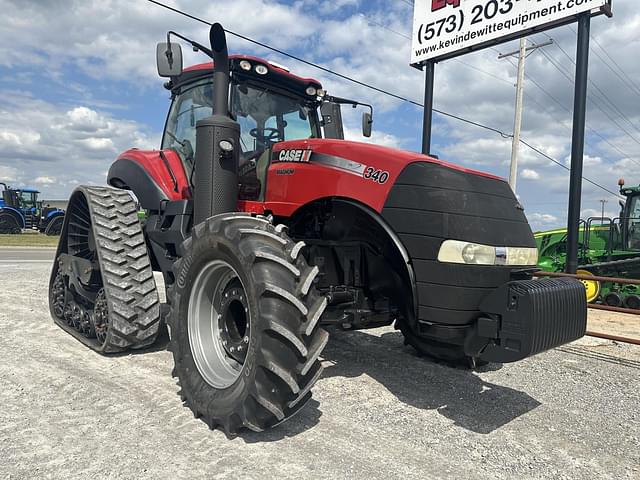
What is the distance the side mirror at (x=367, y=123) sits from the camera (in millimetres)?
5125

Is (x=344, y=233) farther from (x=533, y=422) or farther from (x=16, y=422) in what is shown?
(x=16, y=422)

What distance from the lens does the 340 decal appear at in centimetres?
304

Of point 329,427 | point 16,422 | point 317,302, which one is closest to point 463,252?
point 317,302

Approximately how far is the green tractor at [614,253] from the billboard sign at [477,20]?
4.96 metres

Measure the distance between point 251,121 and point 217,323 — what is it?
6.27 feet

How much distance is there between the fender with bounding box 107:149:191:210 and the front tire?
4.86 ft

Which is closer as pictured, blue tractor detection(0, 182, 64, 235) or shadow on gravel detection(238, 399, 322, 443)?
shadow on gravel detection(238, 399, 322, 443)

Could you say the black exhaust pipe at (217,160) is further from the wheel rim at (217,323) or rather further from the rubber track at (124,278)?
the rubber track at (124,278)

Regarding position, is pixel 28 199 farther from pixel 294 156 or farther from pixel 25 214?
pixel 294 156

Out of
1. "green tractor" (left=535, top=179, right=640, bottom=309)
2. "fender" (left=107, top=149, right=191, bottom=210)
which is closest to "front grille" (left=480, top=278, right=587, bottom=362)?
"fender" (left=107, top=149, right=191, bottom=210)

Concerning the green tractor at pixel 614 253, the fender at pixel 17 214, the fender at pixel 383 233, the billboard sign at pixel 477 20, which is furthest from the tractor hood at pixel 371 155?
the fender at pixel 17 214

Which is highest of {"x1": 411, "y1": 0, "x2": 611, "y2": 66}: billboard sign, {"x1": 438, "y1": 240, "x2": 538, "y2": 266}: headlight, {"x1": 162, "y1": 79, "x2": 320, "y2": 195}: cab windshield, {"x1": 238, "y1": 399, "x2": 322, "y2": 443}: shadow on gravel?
{"x1": 411, "y1": 0, "x2": 611, "y2": 66}: billboard sign

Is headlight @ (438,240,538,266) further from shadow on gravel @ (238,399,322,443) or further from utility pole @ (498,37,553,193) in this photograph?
utility pole @ (498,37,553,193)

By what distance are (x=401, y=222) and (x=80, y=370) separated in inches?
114
